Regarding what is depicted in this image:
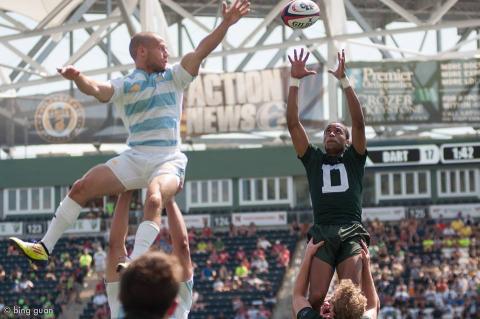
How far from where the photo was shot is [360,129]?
990 centimetres

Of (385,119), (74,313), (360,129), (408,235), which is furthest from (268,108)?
(360,129)

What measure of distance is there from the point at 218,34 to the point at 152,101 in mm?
848

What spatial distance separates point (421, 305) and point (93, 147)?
18.6 metres

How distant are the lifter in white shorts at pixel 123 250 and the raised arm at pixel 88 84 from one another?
3.30 ft

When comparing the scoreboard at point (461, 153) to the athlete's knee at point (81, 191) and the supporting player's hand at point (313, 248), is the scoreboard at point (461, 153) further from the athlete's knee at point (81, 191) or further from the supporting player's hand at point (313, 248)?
the athlete's knee at point (81, 191)

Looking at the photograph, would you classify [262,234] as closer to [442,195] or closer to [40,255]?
[442,195]

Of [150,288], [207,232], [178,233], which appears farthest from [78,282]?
[150,288]

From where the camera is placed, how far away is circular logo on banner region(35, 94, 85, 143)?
41.8 m

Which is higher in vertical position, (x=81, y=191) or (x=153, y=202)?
(x=81, y=191)

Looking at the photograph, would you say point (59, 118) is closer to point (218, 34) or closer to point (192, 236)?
point (192, 236)

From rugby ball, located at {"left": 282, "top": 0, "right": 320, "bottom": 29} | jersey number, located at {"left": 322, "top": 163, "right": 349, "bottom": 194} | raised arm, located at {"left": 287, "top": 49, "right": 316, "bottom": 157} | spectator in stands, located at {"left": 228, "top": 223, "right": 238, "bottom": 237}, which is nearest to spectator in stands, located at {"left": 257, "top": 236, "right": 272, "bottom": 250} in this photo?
spectator in stands, located at {"left": 228, "top": 223, "right": 238, "bottom": 237}

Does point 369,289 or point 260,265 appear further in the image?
point 260,265

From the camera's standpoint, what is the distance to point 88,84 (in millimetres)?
9469

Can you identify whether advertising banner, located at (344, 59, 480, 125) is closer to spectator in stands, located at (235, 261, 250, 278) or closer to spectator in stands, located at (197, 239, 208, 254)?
spectator in stands, located at (197, 239, 208, 254)
